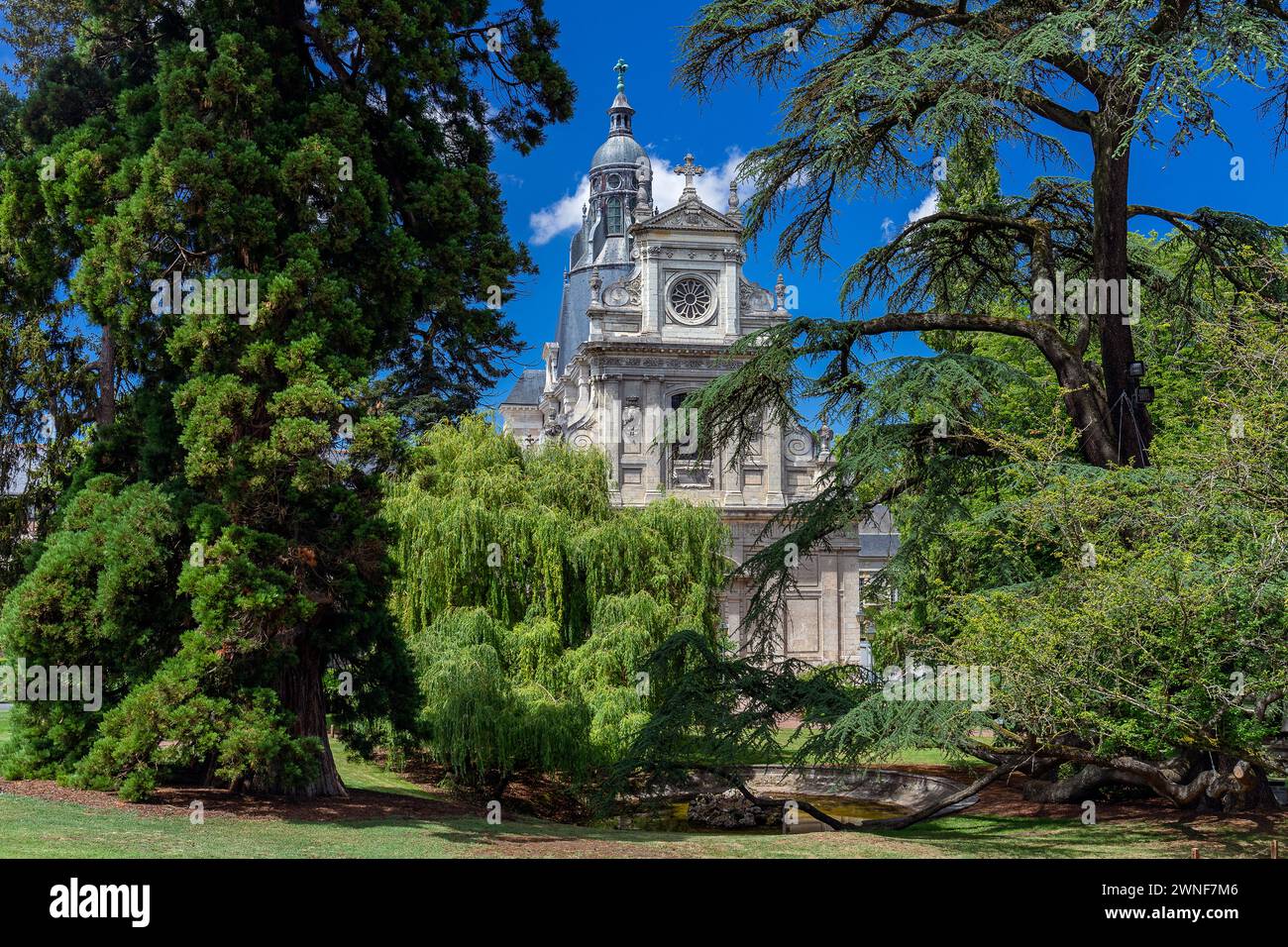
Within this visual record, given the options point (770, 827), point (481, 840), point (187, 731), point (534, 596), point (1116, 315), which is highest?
point (1116, 315)

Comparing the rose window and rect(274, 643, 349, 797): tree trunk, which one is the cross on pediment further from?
rect(274, 643, 349, 797): tree trunk

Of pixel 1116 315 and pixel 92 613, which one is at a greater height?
pixel 1116 315

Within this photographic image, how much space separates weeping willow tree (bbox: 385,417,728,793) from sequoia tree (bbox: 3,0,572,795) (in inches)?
125

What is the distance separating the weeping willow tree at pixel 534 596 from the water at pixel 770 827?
1.57 metres

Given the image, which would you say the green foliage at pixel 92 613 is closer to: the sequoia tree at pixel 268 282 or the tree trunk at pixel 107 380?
the sequoia tree at pixel 268 282

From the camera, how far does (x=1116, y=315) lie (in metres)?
15.6

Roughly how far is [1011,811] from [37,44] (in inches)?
714

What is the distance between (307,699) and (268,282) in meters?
4.78

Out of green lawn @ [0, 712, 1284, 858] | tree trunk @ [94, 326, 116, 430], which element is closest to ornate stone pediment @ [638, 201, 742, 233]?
tree trunk @ [94, 326, 116, 430]

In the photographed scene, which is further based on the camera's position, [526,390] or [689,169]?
[526,390]

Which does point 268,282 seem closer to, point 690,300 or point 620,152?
point 690,300

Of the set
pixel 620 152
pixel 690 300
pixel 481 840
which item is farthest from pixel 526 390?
pixel 481 840
